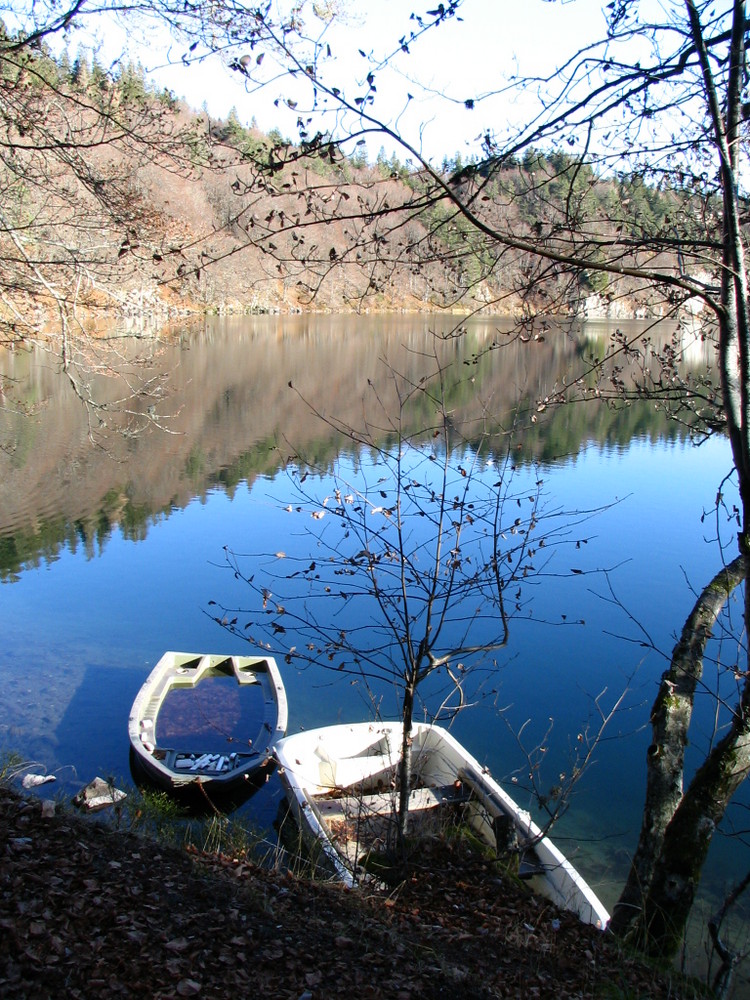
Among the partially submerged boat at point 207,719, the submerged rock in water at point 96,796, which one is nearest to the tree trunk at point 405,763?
the submerged rock in water at point 96,796

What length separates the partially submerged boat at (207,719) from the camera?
8734 millimetres

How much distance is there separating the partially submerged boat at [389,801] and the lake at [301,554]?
0.73 meters

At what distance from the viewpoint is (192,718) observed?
35.6ft

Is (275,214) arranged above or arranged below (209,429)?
above

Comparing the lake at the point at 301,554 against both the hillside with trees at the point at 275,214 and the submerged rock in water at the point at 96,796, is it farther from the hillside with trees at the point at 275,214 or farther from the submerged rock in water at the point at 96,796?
the submerged rock in water at the point at 96,796

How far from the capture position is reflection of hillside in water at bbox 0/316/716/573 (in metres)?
17.6

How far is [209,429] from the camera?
26.0 metres

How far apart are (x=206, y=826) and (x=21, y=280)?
617cm

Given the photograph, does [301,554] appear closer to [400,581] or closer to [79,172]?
[400,581]

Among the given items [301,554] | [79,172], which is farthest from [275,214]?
[301,554]

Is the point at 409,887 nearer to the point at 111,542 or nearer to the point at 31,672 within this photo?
the point at 31,672

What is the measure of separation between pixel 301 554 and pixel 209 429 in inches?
470

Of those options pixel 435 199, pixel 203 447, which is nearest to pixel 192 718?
pixel 435 199

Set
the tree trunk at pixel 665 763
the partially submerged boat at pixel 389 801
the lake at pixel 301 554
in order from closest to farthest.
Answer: the tree trunk at pixel 665 763
the partially submerged boat at pixel 389 801
the lake at pixel 301 554
